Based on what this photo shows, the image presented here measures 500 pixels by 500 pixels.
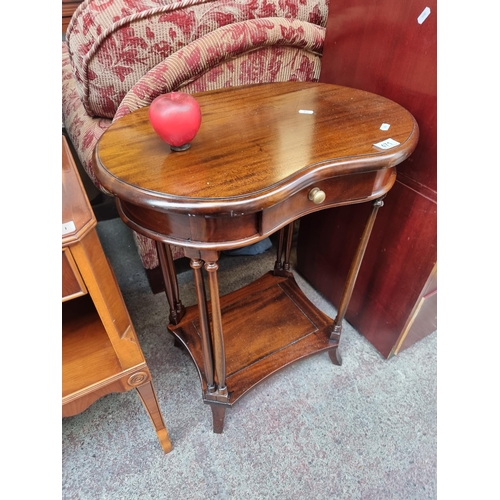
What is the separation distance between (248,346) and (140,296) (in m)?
0.52

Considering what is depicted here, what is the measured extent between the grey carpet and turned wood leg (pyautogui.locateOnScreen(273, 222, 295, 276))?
0.31 metres

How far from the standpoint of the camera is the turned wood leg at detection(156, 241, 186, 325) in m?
0.92

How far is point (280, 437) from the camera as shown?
3.07 ft

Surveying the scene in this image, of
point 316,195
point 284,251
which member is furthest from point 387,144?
point 284,251

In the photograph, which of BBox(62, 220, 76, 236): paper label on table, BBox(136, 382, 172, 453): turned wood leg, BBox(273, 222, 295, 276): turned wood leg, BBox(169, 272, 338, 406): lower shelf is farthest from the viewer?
BBox(273, 222, 295, 276): turned wood leg

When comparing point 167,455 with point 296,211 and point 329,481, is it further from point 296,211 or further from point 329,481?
point 296,211

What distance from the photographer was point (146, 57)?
3.14ft

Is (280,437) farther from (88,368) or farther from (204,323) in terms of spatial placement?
(88,368)

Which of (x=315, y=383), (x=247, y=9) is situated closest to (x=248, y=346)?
(x=315, y=383)

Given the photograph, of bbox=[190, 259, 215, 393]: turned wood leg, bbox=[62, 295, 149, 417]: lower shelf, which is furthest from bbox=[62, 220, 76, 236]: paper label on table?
bbox=[62, 295, 149, 417]: lower shelf

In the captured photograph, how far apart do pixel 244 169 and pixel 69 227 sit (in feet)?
0.88

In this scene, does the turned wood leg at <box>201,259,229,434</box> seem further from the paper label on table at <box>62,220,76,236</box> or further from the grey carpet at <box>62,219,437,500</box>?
the paper label on table at <box>62,220,76,236</box>

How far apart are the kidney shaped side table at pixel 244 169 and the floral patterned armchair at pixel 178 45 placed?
0.72 ft
